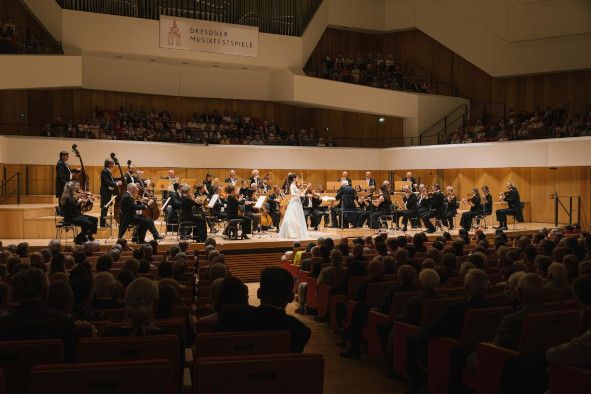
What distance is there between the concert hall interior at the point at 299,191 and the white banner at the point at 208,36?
0.21ft

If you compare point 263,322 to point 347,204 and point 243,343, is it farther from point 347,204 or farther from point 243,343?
point 347,204

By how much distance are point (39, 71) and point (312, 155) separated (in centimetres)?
888

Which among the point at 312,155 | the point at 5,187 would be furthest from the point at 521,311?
the point at 312,155

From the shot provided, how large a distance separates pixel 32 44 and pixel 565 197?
1591 cm

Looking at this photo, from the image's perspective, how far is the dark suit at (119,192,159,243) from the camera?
11.9 m

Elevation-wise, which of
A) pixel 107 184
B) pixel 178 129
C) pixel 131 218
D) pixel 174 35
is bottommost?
pixel 131 218

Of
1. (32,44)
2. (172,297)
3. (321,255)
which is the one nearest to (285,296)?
(172,297)

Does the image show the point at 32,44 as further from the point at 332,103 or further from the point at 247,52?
the point at 332,103

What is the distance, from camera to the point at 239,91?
2312 cm

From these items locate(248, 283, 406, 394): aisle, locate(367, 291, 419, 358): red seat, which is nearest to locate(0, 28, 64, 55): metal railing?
locate(248, 283, 406, 394): aisle

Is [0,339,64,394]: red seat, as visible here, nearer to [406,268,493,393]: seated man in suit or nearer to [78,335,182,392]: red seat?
[78,335,182,392]: red seat

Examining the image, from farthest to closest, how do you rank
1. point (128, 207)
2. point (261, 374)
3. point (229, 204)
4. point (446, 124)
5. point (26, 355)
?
point (446, 124) → point (229, 204) → point (128, 207) → point (26, 355) → point (261, 374)

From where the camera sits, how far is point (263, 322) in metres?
3.69

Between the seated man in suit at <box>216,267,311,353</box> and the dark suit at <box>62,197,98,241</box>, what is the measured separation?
8528 mm
